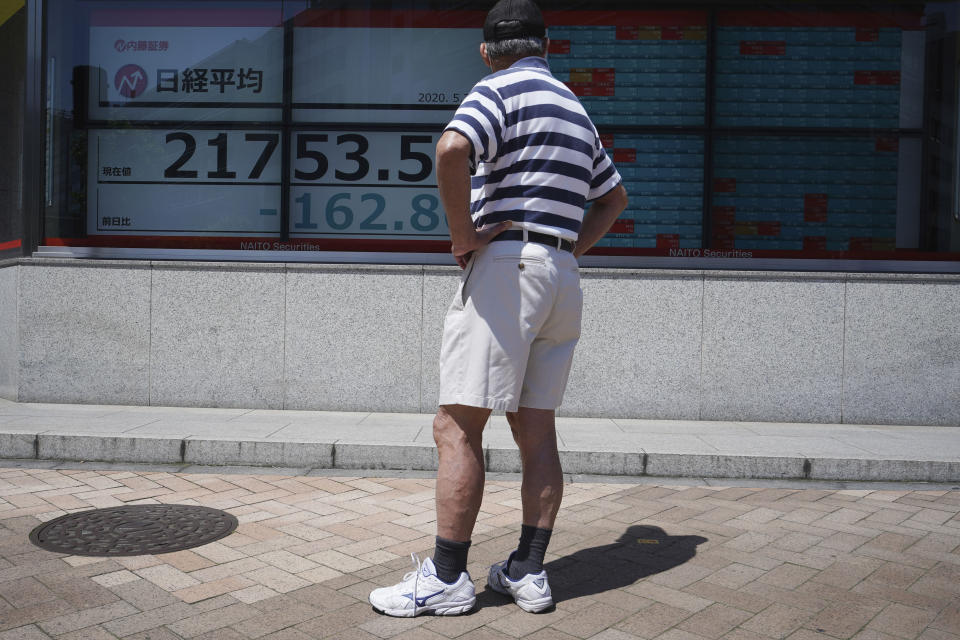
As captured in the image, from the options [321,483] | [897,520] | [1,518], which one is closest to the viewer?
[1,518]

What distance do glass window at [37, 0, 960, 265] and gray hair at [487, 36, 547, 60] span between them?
4234 millimetres

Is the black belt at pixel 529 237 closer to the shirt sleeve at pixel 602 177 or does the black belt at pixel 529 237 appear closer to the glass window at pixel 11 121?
the shirt sleeve at pixel 602 177

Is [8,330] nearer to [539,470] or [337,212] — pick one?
[337,212]

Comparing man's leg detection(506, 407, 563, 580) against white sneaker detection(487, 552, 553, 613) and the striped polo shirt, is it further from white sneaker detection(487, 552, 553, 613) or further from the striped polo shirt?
the striped polo shirt

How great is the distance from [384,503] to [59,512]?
1.62 metres

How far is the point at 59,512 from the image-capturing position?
405 centimetres

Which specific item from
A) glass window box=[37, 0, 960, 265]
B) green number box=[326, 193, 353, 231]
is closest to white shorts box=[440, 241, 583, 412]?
glass window box=[37, 0, 960, 265]

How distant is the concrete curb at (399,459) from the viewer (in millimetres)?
5160

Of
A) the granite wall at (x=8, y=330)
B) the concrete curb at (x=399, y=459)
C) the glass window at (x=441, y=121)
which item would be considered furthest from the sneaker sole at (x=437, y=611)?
the granite wall at (x=8, y=330)

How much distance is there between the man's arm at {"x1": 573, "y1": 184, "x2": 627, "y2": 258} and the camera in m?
3.18

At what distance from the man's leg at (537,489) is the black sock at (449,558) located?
0.24 meters

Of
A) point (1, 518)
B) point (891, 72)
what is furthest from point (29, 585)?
point (891, 72)

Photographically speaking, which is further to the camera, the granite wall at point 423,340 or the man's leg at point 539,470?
the granite wall at point 423,340

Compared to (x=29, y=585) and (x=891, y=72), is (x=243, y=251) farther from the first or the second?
(x=891, y=72)
